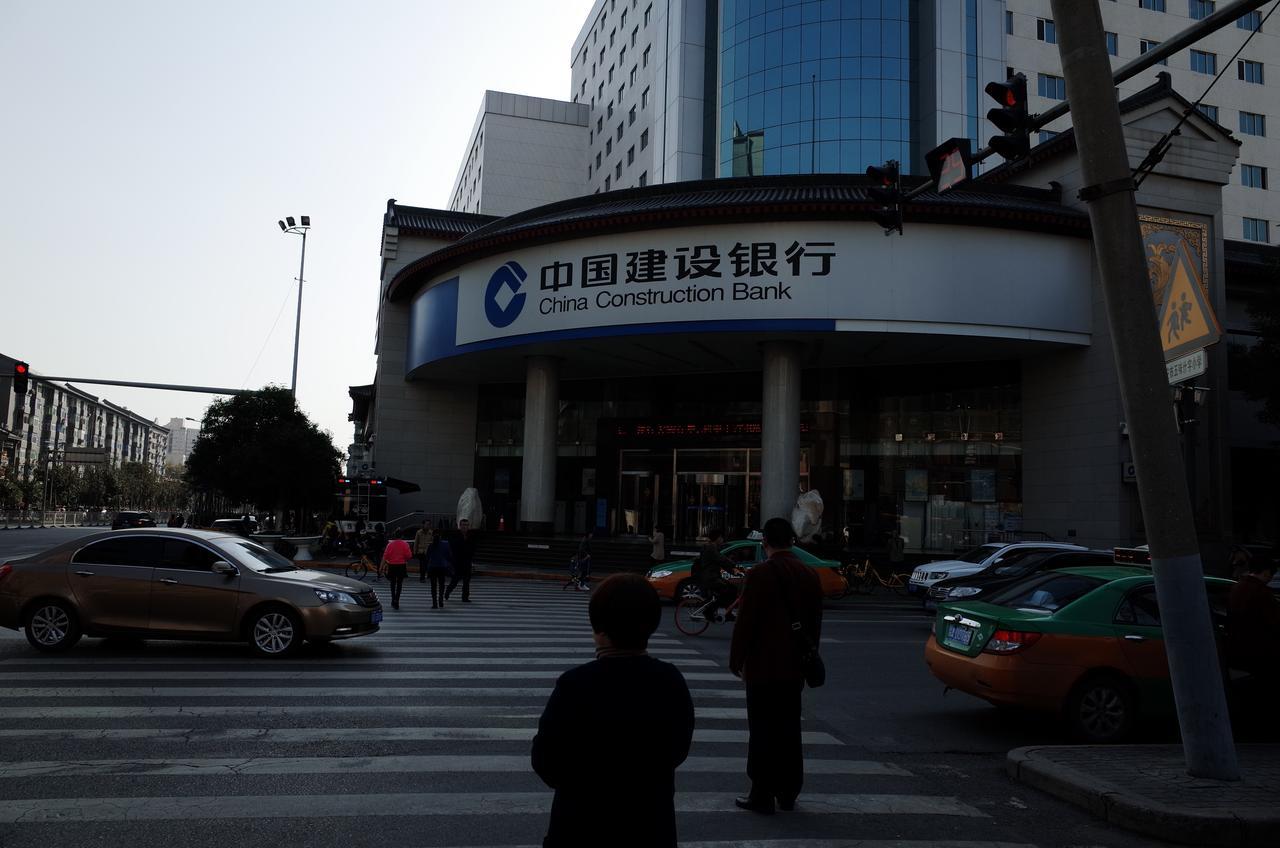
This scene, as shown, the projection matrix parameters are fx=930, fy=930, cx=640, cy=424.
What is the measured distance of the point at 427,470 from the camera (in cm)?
3953

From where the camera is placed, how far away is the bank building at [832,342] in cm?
2673

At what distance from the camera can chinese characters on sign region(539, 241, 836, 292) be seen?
26812 mm

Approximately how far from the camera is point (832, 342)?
1131 inches

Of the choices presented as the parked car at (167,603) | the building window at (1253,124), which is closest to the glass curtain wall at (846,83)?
the building window at (1253,124)

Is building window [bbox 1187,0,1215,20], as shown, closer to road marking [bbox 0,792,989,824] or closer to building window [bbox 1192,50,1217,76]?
building window [bbox 1192,50,1217,76]

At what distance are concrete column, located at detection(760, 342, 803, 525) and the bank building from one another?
2.7 inches

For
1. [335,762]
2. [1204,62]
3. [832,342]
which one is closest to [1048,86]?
[1204,62]

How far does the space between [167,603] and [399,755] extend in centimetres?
568

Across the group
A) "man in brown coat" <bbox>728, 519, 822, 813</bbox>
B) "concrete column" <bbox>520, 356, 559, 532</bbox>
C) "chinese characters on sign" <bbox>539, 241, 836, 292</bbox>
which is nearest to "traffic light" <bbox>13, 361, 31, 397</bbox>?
"concrete column" <bbox>520, 356, 559, 532</bbox>

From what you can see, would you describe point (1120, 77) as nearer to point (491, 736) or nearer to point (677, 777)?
point (677, 777)

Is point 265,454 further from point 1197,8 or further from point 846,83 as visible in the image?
point 1197,8

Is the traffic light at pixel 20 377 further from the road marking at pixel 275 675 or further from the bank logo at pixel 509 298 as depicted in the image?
the road marking at pixel 275 675

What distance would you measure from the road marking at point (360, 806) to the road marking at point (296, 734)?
47.9 inches

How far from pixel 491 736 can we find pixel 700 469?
28864mm
